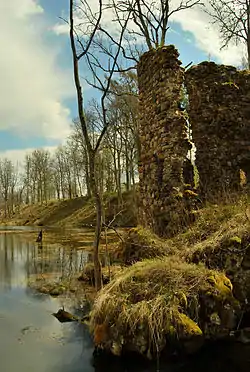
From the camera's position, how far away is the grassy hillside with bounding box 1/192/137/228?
2948 centimetres

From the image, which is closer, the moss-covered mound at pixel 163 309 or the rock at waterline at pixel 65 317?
the moss-covered mound at pixel 163 309

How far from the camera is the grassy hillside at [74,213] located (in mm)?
29483

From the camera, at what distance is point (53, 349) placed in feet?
19.0

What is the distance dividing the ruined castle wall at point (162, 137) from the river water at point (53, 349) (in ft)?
12.0

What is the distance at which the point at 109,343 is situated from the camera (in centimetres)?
521

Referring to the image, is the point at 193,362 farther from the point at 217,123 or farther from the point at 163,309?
the point at 217,123

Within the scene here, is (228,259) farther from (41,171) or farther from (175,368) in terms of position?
(41,171)

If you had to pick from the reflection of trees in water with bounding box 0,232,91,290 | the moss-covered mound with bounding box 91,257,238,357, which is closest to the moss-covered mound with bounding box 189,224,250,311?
the moss-covered mound with bounding box 91,257,238,357

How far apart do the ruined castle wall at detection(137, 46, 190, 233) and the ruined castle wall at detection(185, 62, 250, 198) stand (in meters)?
1.07

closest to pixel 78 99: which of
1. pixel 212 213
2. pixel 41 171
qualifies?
pixel 212 213

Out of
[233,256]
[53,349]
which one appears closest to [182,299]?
[233,256]

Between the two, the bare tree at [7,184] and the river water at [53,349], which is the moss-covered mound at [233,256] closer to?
the river water at [53,349]

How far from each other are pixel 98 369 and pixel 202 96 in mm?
8153

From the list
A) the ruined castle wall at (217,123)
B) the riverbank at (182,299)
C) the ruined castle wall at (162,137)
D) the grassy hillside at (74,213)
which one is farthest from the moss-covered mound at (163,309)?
the grassy hillside at (74,213)
